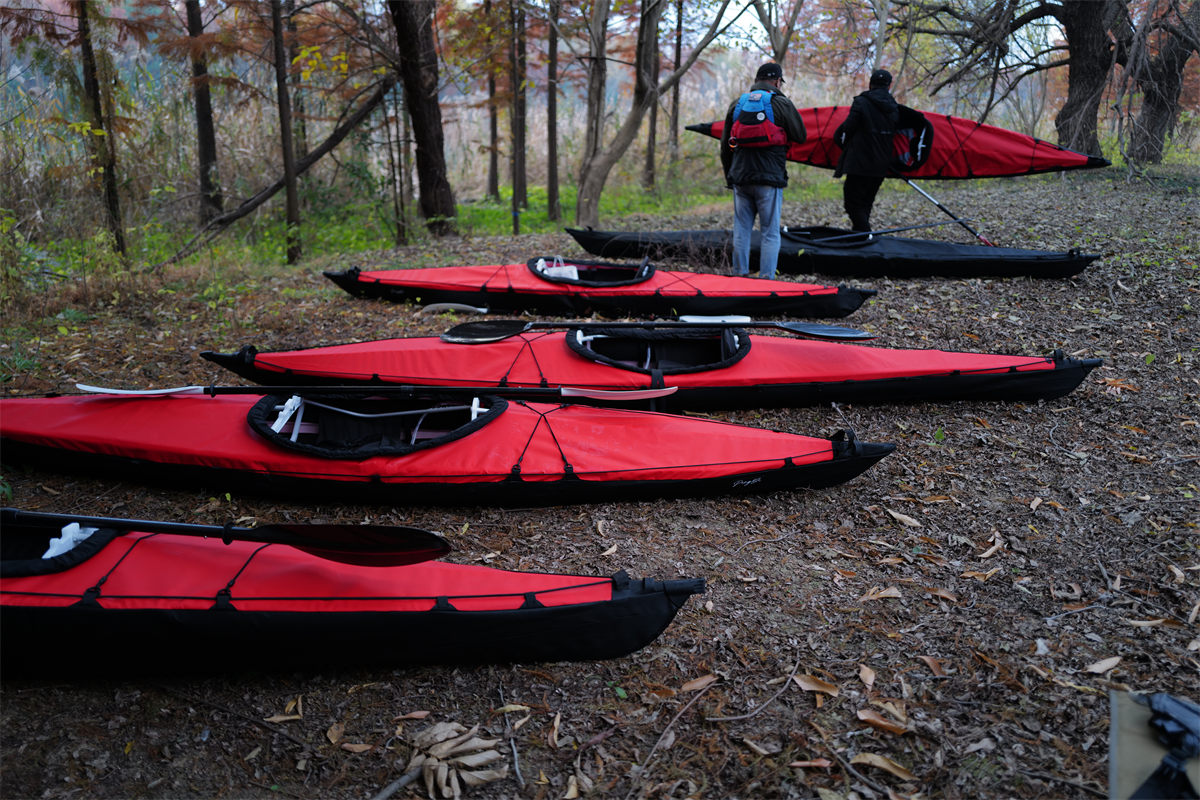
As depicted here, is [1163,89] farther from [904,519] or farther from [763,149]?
[904,519]

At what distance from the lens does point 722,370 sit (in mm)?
4387

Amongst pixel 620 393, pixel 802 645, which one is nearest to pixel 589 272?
pixel 620 393

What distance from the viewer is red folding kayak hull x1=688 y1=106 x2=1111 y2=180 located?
25.6ft

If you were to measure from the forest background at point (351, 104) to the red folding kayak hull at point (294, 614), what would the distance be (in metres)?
4.56

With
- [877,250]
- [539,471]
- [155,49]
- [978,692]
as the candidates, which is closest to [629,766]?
[978,692]

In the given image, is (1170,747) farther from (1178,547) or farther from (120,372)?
(120,372)

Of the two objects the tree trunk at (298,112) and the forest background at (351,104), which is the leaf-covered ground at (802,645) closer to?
the forest background at (351,104)

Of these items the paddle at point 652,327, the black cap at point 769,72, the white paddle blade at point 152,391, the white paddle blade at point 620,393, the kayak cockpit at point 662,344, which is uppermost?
the black cap at point 769,72

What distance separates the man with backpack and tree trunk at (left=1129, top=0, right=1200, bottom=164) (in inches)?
117

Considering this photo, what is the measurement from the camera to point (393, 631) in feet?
8.09

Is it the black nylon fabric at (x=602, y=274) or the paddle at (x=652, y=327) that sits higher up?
the black nylon fabric at (x=602, y=274)

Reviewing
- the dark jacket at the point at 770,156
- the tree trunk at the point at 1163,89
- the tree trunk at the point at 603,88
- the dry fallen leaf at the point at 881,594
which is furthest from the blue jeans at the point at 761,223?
the dry fallen leaf at the point at 881,594

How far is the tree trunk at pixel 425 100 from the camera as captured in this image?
8.55m

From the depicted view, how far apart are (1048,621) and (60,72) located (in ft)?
28.5
